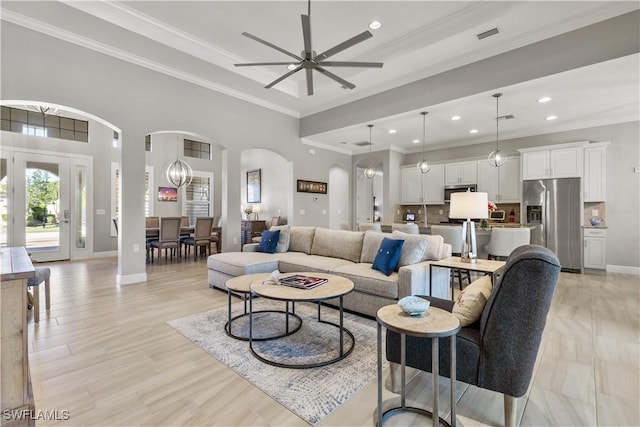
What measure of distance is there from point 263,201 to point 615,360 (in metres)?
8.11

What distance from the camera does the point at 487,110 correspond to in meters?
5.30

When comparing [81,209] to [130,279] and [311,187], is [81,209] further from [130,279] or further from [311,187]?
[311,187]

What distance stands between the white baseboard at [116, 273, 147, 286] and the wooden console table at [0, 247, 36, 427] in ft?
11.0

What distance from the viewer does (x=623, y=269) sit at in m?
5.61

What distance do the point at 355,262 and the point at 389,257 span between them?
844 mm

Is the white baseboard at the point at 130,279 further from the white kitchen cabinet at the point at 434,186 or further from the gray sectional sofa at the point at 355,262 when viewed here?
the white kitchen cabinet at the point at 434,186

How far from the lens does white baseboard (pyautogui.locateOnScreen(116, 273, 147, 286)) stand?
4.48m

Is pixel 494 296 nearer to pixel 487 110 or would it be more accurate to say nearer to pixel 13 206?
pixel 487 110

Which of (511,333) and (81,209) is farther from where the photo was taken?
(81,209)

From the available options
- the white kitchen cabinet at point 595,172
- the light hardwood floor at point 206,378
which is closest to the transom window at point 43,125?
the light hardwood floor at point 206,378

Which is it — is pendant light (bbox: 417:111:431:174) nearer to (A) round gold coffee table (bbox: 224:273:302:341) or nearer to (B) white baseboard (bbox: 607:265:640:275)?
(B) white baseboard (bbox: 607:265:640:275)

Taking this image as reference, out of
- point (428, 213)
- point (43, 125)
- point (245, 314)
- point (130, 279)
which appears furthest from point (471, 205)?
point (43, 125)

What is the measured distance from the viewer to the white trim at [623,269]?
216 inches

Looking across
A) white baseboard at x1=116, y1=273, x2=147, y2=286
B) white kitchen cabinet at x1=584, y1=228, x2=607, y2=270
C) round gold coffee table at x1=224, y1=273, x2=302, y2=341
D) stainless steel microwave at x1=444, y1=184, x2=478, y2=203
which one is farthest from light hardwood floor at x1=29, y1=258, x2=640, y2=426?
stainless steel microwave at x1=444, y1=184, x2=478, y2=203
